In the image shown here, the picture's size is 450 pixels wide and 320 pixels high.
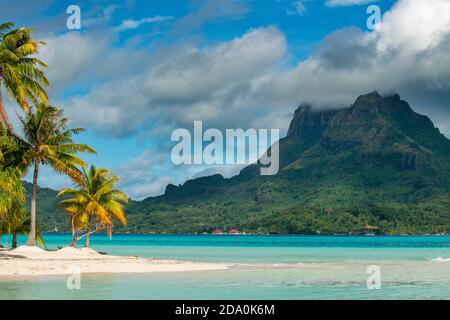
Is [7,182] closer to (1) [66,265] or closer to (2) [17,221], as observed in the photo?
(1) [66,265]

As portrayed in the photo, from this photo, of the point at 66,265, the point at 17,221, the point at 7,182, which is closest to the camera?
the point at 7,182

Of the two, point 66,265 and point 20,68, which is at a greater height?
point 20,68

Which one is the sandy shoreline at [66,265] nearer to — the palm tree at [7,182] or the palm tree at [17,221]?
the palm tree at [7,182]

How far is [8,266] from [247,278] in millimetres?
15223

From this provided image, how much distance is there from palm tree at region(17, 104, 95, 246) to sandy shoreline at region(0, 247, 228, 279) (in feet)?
11.6

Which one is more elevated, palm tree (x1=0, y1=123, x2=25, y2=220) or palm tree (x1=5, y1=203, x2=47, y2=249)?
palm tree (x1=0, y1=123, x2=25, y2=220)

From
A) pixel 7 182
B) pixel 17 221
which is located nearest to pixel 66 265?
pixel 7 182

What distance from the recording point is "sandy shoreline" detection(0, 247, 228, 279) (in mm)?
39719

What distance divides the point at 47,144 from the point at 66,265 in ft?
37.1

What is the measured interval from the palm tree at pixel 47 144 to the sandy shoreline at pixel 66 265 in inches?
139

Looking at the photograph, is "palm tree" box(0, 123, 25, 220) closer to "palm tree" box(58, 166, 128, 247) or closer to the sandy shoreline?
the sandy shoreline

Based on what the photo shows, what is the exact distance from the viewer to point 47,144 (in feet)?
164

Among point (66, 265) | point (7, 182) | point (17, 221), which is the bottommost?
point (66, 265)
